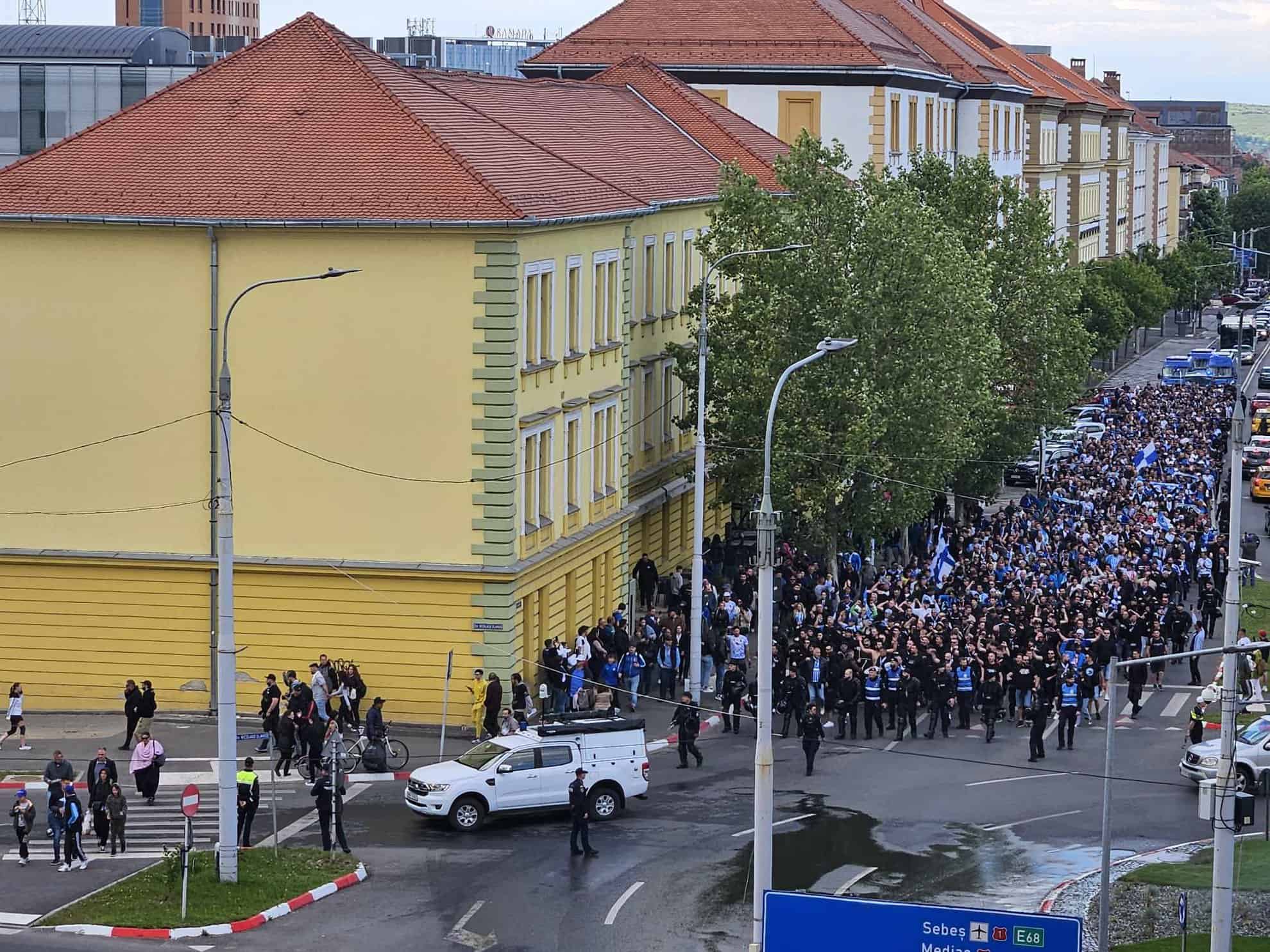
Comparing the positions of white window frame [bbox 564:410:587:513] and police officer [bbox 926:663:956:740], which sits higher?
white window frame [bbox 564:410:587:513]

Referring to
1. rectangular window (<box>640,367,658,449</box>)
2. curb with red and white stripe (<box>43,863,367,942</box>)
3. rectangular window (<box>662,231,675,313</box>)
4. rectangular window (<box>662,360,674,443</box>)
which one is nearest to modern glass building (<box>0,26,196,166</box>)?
rectangular window (<box>662,360,674,443</box>)

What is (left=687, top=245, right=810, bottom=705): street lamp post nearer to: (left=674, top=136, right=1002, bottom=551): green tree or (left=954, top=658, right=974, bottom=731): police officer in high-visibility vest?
(left=954, top=658, right=974, bottom=731): police officer in high-visibility vest

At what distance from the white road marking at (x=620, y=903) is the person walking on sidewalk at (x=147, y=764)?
8.47 m

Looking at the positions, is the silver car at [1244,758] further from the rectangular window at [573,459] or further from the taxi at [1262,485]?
the taxi at [1262,485]

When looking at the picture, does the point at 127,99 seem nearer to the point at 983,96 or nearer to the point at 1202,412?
the point at 983,96

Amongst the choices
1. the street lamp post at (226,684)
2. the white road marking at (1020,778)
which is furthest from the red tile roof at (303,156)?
the white road marking at (1020,778)

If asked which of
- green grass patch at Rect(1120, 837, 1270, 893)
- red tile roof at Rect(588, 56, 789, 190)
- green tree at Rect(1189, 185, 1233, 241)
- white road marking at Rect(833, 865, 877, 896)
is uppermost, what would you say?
green tree at Rect(1189, 185, 1233, 241)

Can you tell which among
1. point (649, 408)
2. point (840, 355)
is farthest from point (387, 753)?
point (649, 408)

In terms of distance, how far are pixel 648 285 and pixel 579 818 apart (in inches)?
956

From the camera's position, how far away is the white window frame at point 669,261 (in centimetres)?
5454

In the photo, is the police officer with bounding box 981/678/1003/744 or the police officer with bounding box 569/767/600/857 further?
the police officer with bounding box 981/678/1003/744

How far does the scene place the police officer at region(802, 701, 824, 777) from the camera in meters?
36.7

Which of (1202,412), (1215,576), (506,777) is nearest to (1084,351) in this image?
(1202,412)

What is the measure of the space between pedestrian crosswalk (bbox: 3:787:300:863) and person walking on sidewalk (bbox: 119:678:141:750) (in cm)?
350
